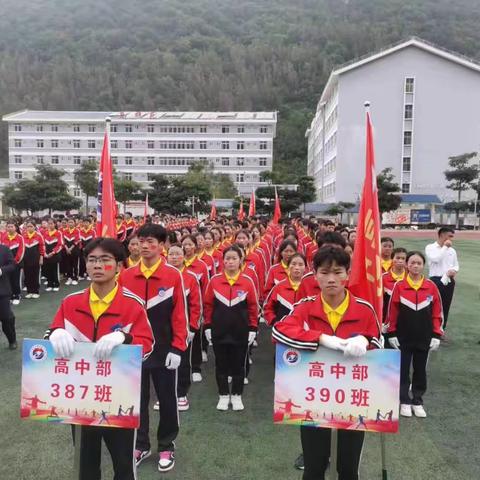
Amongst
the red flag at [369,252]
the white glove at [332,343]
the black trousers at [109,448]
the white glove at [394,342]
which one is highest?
the red flag at [369,252]

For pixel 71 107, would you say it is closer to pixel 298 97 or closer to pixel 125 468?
pixel 298 97

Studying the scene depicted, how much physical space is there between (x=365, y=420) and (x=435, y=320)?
87.1 inches

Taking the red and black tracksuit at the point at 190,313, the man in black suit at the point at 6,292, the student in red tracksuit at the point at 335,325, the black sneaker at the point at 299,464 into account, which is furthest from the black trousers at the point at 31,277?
the student in red tracksuit at the point at 335,325

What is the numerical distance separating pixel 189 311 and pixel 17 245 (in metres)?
5.84

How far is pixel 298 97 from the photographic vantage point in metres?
95.0

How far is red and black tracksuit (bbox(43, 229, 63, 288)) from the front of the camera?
10.1 metres

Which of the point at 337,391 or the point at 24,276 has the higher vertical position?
the point at 337,391

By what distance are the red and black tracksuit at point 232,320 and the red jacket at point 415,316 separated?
123cm

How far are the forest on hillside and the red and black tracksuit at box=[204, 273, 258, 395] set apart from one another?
6660 cm

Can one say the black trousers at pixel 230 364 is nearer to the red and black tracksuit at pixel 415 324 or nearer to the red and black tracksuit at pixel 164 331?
the red and black tracksuit at pixel 164 331

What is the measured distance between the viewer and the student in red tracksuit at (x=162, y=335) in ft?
10.7

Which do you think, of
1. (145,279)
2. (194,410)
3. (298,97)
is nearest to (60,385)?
(145,279)

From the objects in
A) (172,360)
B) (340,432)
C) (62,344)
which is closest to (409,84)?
(172,360)

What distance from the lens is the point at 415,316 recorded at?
412 cm
